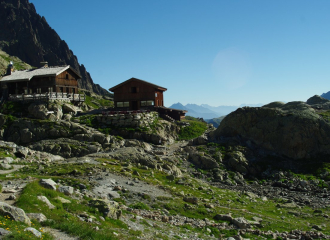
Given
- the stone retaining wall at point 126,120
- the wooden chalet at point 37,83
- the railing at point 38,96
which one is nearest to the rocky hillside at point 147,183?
the stone retaining wall at point 126,120

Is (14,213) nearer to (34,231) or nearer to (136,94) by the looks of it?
(34,231)

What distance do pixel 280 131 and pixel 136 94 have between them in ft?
117

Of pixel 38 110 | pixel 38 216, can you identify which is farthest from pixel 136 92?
pixel 38 216

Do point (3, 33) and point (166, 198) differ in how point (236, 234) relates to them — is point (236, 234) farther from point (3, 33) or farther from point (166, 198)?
point (3, 33)

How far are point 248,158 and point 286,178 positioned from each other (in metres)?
7.37

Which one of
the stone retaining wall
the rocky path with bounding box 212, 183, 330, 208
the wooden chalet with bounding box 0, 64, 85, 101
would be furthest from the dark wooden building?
the rocky path with bounding box 212, 183, 330, 208

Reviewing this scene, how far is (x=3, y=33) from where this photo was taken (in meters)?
179

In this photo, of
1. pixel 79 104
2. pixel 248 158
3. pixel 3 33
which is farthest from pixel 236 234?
pixel 3 33

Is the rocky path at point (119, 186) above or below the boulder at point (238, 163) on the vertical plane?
above

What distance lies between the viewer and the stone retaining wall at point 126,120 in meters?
54.8

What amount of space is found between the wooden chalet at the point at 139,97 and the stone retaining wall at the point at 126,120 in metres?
11.1

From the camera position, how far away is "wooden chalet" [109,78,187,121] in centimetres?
6812

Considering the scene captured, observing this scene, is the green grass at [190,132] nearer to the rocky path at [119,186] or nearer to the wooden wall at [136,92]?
the wooden wall at [136,92]

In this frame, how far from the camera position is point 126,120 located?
55344mm
